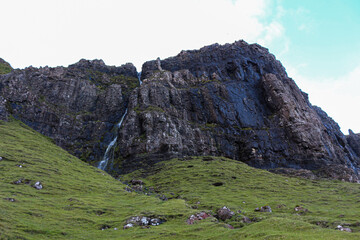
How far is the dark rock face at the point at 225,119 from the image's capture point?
389 ft

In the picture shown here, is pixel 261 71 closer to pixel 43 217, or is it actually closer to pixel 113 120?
pixel 113 120

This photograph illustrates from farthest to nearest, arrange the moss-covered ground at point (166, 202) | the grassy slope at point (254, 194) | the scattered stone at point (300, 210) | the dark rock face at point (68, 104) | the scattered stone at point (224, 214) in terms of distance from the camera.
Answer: the dark rock face at point (68, 104) → the scattered stone at point (300, 210) → the scattered stone at point (224, 214) → the grassy slope at point (254, 194) → the moss-covered ground at point (166, 202)

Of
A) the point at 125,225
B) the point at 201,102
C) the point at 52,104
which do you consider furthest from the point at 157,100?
the point at 125,225

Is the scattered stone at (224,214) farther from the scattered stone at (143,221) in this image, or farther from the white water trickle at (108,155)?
the white water trickle at (108,155)

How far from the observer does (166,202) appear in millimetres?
49906

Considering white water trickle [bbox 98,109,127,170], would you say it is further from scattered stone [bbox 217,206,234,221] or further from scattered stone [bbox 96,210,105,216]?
scattered stone [bbox 217,206,234,221]

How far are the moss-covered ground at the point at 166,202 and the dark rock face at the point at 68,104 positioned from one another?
18.0 m

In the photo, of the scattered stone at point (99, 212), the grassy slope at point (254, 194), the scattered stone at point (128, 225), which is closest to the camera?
the scattered stone at point (128, 225)

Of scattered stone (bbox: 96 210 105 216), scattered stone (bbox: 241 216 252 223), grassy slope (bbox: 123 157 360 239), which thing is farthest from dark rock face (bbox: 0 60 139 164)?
scattered stone (bbox: 241 216 252 223)

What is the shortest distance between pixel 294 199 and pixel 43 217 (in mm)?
60391

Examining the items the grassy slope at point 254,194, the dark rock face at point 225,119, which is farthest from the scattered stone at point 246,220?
the dark rock face at point 225,119

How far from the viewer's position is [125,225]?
34344mm

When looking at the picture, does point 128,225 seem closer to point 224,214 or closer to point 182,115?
point 224,214

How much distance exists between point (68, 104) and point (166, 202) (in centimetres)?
11727
